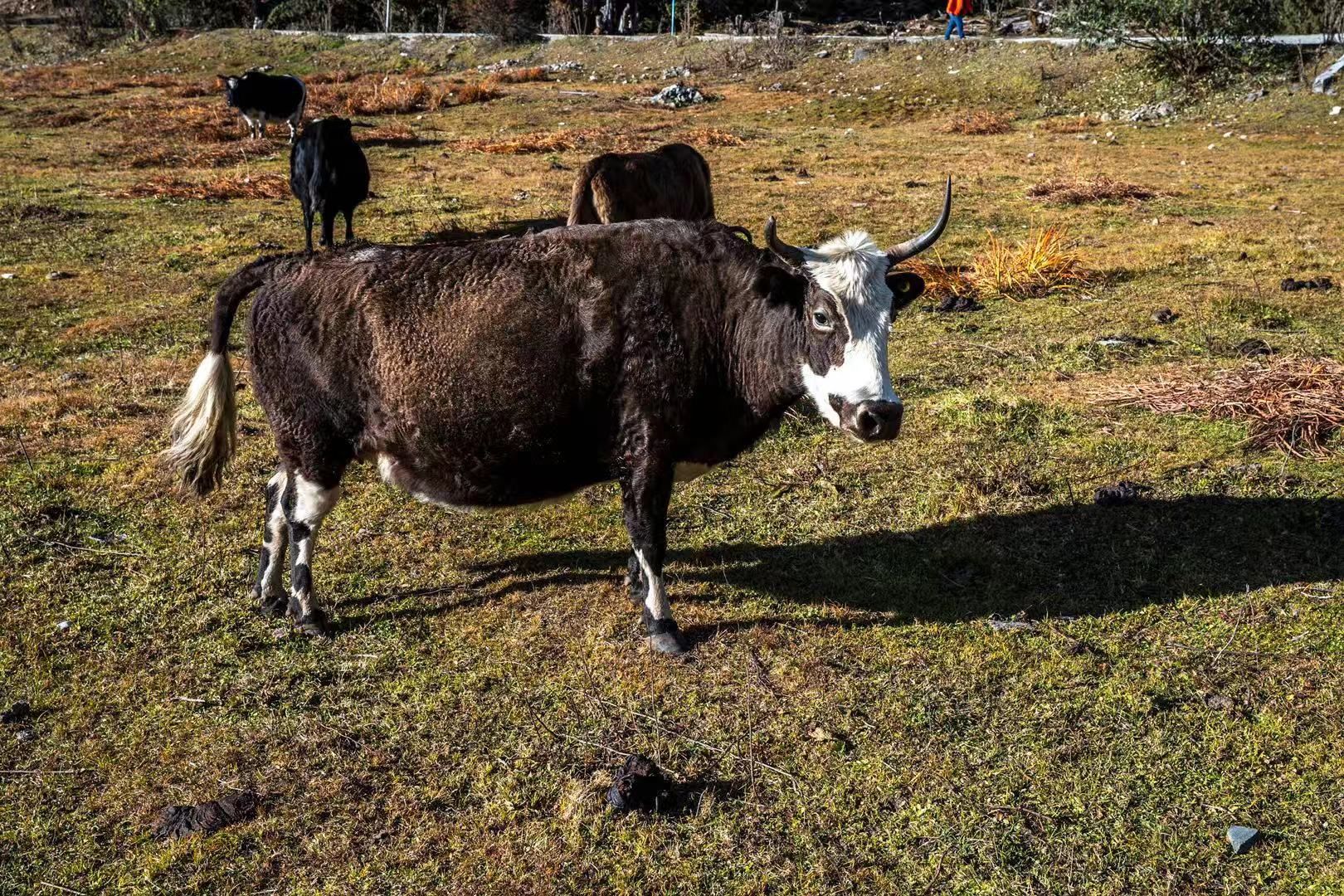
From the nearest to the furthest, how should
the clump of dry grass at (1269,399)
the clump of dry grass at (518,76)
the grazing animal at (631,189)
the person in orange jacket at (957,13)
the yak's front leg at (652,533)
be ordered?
the yak's front leg at (652,533) → the clump of dry grass at (1269,399) → the grazing animal at (631,189) → the person in orange jacket at (957,13) → the clump of dry grass at (518,76)

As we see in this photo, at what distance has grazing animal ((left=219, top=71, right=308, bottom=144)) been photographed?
22.9 metres

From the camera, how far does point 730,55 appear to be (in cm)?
3331

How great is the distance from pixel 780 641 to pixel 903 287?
6.30 ft

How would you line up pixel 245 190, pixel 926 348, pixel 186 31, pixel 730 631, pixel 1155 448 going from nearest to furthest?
pixel 730 631, pixel 1155 448, pixel 926 348, pixel 245 190, pixel 186 31

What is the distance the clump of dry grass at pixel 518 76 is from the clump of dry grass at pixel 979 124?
1354cm

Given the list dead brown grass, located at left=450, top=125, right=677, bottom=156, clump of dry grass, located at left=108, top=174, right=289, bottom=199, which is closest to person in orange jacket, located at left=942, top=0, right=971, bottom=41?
dead brown grass, located at left=450, top=125, right=677, bottom=156

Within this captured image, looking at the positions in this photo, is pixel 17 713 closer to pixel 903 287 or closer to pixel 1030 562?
pixel 903 287

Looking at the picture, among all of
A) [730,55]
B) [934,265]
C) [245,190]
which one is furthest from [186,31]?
[934,265]

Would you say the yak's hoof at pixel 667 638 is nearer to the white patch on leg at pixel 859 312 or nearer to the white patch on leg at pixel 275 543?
the white patch on leg at pixel 859 312

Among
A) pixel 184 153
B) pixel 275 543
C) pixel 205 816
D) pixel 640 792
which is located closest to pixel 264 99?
pixel 184 153

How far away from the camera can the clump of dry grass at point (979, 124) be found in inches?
898

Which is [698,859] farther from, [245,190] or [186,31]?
[186,31]

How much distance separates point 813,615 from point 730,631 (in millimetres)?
478

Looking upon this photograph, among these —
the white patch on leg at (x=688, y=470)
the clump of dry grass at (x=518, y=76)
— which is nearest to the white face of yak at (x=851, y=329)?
the white patch on leg at (x=688, y=470)
